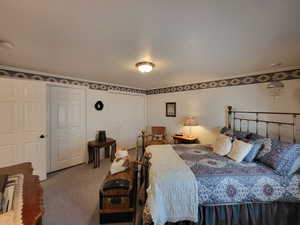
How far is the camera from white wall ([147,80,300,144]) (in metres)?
2.66

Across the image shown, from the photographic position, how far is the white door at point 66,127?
10.7 ft

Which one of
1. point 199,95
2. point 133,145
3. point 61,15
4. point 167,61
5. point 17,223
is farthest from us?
point 133,145

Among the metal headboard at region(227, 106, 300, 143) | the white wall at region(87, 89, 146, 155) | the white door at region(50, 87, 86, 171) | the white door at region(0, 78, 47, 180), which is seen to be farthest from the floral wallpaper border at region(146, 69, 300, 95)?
the white door at region(0, 78, 47, 180)

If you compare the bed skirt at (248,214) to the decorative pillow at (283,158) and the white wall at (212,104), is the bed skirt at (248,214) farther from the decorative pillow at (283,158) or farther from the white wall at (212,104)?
the white wall at (212,104)

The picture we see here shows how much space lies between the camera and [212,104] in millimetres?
3750

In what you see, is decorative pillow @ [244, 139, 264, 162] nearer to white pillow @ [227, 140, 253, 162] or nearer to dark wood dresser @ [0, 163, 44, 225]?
white pillow @ [227, 140, 253, 162]

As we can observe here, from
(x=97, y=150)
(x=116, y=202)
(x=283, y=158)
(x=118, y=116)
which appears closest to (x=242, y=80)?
(x=283, y=158)

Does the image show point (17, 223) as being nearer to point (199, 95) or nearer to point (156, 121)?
point (199, 95)

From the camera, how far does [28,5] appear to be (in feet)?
3.58

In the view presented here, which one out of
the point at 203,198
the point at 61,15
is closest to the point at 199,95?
the point at 203,198

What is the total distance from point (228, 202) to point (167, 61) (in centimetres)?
221

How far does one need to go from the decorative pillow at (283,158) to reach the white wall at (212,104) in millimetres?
1263

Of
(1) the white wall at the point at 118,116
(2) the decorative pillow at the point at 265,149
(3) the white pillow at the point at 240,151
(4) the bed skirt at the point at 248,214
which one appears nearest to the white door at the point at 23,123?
(1) the white wall at the point at 118,116

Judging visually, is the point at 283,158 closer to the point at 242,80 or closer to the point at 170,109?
the point at 242,80
